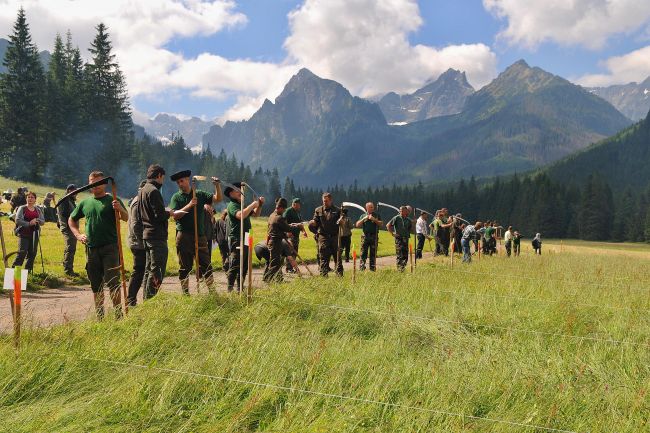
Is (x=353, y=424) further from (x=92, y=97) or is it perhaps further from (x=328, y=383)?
(x=92, y=97)

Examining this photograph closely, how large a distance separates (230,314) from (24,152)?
64.7 m

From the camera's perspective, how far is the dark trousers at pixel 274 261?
34.4 feet

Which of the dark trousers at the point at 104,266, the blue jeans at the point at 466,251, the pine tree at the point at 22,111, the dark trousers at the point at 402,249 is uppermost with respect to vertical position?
the pine tree at the point at 22,111

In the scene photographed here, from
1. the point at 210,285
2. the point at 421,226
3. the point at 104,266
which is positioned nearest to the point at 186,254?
the point at 210,285

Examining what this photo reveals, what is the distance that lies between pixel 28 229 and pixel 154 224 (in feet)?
20.4

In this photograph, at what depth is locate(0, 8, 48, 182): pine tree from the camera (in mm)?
59938

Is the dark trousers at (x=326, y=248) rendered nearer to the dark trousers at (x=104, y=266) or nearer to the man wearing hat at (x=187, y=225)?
the man wearing hat at (x=187, y=225)

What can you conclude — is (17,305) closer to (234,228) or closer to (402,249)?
(234,228)

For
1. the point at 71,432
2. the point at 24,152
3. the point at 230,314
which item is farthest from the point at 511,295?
the point at 24,152

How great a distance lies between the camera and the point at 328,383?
4695 millimetres

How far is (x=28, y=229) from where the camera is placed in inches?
479

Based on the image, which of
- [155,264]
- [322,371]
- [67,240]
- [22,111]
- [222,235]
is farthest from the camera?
[22,111]

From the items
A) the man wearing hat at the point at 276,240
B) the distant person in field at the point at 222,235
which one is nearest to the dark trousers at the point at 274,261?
the man wearing hat at the point at 276,240

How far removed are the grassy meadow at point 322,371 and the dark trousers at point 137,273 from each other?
0.84 meters
